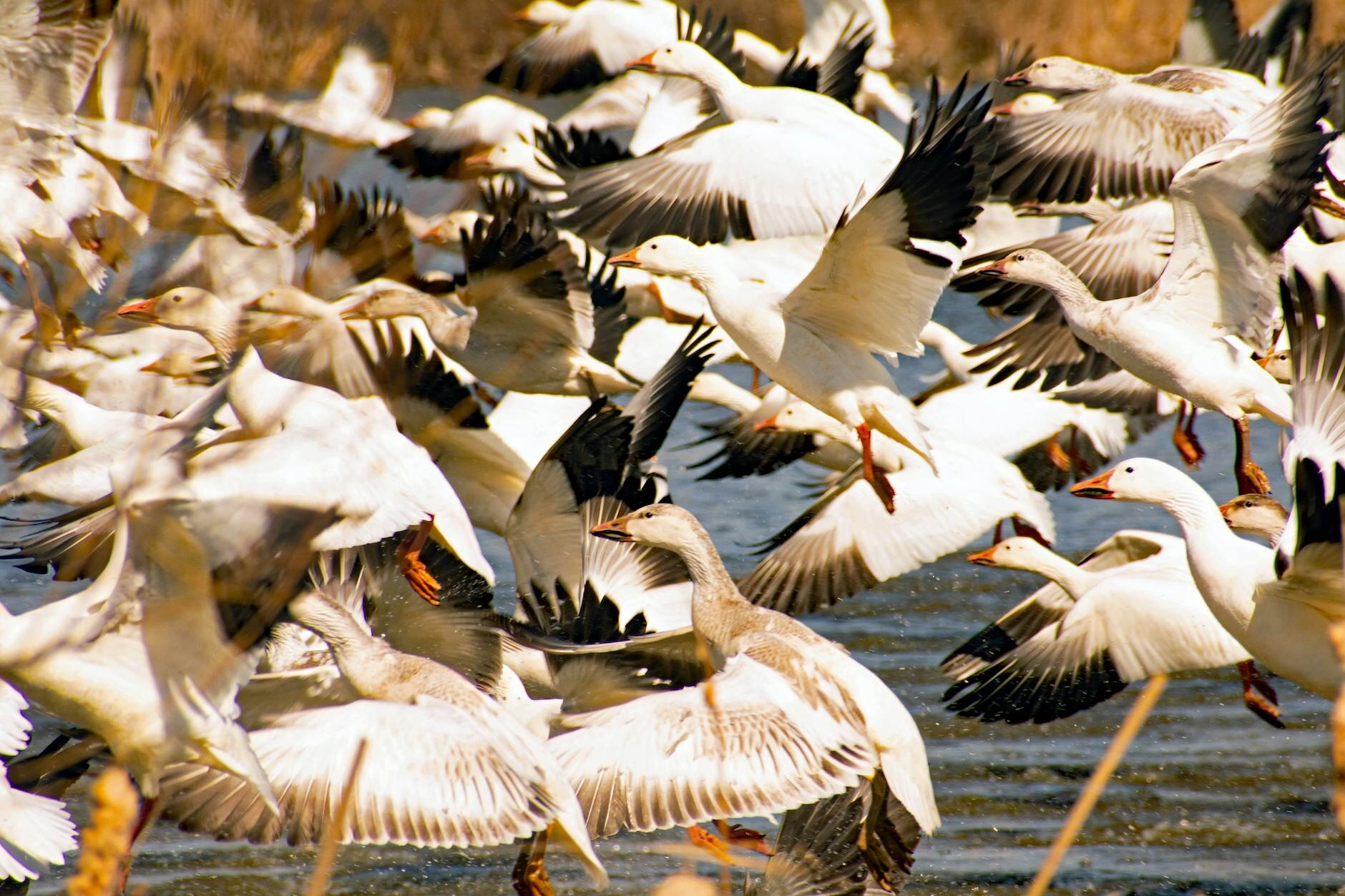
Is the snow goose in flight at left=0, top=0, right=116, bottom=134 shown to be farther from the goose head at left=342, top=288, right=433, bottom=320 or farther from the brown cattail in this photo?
the brown cattail

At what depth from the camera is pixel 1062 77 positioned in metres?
7.72

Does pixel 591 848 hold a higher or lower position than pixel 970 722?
higher

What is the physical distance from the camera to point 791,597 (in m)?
6.02

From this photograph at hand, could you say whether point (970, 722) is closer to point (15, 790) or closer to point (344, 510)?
point (344, 510)

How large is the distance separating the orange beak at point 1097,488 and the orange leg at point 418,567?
1948mm

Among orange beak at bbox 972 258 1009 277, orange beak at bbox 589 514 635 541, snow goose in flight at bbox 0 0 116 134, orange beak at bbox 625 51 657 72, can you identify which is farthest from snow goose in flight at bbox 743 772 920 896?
snow goose in flight at bbox 0 0 116 134

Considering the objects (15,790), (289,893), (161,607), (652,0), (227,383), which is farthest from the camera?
(652,0)

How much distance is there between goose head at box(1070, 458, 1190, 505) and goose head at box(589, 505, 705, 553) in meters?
1.15

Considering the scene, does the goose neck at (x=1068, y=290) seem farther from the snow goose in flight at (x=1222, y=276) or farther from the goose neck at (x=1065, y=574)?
the goose neck at (x=1065, y=574)

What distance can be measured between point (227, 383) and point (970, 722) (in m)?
3.86

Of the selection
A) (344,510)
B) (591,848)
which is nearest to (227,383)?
(344,510)

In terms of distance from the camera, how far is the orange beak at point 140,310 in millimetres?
5254

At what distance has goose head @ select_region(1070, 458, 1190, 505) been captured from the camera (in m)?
4.58

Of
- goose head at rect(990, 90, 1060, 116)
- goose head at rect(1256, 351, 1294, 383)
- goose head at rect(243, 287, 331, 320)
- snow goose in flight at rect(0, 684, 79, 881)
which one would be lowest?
snow goose in flight at rect(0, 684, 79, 881)
